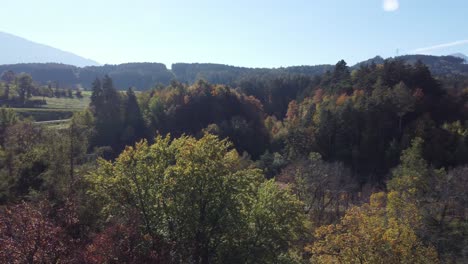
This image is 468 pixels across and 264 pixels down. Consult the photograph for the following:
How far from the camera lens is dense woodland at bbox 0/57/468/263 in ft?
57.2

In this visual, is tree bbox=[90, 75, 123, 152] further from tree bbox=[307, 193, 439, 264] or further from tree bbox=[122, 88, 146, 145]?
tree bbox=[307, 193, 439, 264]

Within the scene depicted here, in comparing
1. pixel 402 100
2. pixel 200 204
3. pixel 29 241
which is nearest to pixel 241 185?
pixel 200 204

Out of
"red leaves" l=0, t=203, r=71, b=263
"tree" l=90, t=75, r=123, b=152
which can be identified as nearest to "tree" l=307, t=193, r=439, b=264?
"red leaves" l=0, t=203, r=71, b=263

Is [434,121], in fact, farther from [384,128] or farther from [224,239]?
[224,239]

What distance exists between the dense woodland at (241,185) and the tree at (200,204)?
7cm

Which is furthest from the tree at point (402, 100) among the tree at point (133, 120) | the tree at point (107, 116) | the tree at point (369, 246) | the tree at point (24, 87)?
the tree at point (24, 87)

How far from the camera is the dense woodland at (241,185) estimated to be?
1742 centimetres

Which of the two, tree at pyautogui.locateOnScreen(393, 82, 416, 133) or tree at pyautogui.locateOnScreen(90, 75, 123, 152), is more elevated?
tree at pyautogui.locateOnScreen(393, 82, 416, 133)

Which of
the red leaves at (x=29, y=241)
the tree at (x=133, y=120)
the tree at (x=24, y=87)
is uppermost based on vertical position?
the tree at (x=24, y=87)

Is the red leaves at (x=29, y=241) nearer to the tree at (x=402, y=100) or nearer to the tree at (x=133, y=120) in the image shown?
the tree at (x=402, y=100)

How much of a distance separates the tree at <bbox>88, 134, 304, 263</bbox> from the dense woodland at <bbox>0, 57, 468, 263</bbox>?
7 cm

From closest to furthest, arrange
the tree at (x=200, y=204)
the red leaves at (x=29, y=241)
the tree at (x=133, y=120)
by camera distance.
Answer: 1. the red leaves at (x=29, y=241)
2. the tree at (x=200, y=204)
3. the tree at (x=133, y=120)

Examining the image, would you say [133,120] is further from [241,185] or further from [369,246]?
[369,246]

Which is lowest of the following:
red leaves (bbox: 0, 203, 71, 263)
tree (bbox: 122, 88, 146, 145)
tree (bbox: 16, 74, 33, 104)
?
tree (bbox: 122, 88, 146, 145)
